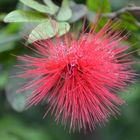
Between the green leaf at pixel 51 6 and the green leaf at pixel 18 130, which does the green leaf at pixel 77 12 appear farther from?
the green leaf at pixel 18 130

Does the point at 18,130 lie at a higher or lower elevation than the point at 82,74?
lower

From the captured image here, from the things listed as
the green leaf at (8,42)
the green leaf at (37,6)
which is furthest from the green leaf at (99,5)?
the green leaf at (8,42)

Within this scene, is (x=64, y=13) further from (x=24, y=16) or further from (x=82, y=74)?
(x=82, y=74)

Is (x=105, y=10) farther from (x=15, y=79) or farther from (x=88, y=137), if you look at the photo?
(x=88, y=137)

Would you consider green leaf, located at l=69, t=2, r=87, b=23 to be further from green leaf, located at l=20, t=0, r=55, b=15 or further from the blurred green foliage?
green leaf, located at l=20, t=0, r=55, b=15

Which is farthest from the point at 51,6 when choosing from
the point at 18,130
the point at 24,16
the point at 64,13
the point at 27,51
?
the point at 18,130

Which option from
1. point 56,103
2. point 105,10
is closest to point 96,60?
point 56,103

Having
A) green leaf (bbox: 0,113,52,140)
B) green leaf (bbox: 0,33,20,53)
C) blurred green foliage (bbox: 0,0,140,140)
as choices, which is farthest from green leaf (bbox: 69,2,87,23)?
green leaf (bbox: 0,113,52,140)
